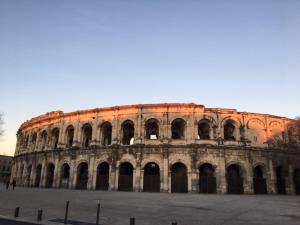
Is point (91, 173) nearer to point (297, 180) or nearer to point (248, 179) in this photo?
point (248, 179)

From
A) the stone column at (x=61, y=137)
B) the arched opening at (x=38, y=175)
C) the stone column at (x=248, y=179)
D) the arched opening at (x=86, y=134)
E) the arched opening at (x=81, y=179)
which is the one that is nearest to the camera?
the stone column at (x=248, y=179)

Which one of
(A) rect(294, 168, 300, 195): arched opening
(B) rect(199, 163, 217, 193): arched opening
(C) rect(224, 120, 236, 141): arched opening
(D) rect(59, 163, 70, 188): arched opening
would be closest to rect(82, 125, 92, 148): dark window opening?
(D) rect(59, 163, 70, 188): arched opening

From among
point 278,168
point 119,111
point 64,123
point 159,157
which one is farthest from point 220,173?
point 64,123

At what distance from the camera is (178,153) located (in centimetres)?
2573

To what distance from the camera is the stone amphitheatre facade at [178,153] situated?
1006 inches

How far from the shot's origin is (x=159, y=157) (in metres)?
25.8

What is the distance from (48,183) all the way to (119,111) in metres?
13.4

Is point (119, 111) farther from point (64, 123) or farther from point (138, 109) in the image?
point (64, 123)

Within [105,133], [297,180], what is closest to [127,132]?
[105,133]

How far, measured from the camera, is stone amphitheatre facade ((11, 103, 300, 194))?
83.8 ft

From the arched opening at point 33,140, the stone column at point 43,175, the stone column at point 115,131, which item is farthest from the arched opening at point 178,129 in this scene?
the arched opening at point 33,140

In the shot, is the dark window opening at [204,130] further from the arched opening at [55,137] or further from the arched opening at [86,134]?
the arched opening at [55,137]

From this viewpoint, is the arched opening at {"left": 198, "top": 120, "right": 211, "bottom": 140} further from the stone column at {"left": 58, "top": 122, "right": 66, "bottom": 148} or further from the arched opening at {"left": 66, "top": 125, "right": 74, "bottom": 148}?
the stone column at {"left": 58, "top": 122, "right": 66, "bottom": 148}

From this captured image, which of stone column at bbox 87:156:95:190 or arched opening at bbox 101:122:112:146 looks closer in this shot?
stone column at bbox 87:156:95:190
